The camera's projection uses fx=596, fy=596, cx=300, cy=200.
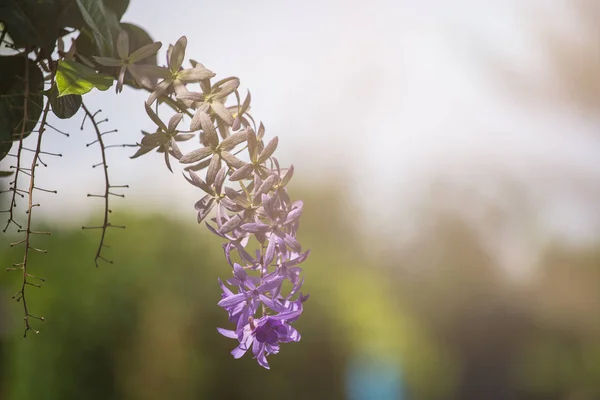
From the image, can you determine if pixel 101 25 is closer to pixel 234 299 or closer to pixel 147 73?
pixel 147 73

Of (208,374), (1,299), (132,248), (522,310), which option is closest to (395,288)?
(522,310)

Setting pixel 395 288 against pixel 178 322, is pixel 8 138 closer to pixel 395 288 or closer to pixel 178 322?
pixel 178 322

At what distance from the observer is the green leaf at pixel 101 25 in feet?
0.95

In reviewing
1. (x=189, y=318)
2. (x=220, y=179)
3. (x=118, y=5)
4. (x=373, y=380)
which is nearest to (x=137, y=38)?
(x=118, y=5)

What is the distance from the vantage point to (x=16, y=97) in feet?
1.10

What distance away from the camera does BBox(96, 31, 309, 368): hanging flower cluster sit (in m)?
0.28

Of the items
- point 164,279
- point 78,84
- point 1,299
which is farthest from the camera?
point 164,279

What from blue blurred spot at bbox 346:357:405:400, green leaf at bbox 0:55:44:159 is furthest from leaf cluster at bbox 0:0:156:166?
blue blurred spot at bbox 346:357:405:400

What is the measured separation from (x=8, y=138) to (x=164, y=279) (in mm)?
2443

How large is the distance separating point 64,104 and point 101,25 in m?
0.04

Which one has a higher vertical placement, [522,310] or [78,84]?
[78,84]

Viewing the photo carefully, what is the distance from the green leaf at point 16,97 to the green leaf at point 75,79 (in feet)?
0.18

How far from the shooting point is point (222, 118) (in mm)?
288

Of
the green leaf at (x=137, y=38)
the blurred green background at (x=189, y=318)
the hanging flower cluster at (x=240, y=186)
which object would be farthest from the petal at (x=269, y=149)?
the blurred green background at (x=189, y=318)
